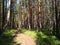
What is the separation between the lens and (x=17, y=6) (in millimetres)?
40688

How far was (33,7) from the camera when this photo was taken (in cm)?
2978

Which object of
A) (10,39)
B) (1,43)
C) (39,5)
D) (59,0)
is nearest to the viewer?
(1,43)

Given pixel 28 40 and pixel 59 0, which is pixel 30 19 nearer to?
pixel 59 0

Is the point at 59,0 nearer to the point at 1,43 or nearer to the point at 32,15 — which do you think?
the point at 32,15

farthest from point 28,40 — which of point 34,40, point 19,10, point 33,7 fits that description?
point 19,10

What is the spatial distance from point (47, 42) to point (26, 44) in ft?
4.91

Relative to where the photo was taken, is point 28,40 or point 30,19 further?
point 30,19

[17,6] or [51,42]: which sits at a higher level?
[17,6]

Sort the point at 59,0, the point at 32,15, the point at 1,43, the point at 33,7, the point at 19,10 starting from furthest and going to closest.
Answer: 1. the point at 19,10
2. the point at 59,0
3. the point at 32,15
4. the point at 33,7
5. the point at 1,43

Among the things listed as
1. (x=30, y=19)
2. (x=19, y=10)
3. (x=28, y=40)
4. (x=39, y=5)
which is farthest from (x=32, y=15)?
(x=28, y=40)

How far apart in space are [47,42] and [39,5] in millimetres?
14291

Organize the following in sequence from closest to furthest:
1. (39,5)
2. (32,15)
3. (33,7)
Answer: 1. (39,5)
2. (33,7)
3. (32,15)

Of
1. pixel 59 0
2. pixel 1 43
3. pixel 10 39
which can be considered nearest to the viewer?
pixel 1 43

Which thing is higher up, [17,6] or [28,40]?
[17,6]
